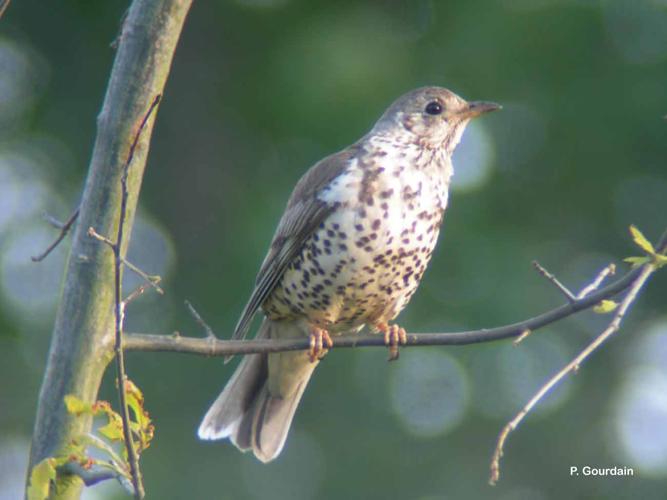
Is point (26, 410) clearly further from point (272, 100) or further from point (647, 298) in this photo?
point (647, 298)

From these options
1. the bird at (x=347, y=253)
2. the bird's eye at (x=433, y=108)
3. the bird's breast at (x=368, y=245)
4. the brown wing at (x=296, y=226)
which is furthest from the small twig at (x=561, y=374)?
the bird's eye at (x=433, y=108)

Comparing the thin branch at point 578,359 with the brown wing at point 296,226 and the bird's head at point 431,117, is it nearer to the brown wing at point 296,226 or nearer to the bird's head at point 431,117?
the brown wing at point 296,226

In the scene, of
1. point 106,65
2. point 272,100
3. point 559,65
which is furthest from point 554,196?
point 106,65

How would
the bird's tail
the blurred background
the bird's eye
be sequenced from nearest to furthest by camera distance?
the bird's tail, the bird's eye, the blurred background

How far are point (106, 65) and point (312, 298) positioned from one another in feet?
24.7

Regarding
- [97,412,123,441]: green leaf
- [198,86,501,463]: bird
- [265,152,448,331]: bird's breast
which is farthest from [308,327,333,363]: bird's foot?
[97,412,123,441]: green leaf

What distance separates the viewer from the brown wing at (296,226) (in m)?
4.83

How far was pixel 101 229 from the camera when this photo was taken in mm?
3211

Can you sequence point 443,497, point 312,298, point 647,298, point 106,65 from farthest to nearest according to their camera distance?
point 106,65, point 647,298, point 443,497, point 312,298

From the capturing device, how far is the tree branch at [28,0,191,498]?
314 centimetres

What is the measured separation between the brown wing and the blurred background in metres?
4.31

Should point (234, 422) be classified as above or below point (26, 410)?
above

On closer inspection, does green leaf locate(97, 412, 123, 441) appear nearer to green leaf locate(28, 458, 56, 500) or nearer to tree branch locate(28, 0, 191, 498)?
tree branch locate(28, 0, 191, 498)

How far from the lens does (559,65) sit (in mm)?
11227
